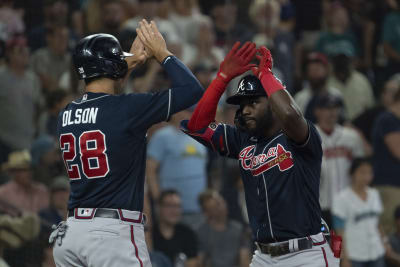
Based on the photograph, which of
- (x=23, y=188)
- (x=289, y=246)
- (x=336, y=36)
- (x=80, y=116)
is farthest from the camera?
(x=336, y=36)

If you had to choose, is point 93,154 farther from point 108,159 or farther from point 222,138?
point 222,138

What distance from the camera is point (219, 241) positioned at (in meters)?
9.20

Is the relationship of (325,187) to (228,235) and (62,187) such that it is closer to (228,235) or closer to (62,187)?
(228,235)

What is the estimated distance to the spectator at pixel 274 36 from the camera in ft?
33.1

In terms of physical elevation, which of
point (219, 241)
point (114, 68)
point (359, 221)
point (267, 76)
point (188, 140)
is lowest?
point (219, 241)

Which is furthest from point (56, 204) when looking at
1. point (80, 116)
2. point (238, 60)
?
point (238, 60)

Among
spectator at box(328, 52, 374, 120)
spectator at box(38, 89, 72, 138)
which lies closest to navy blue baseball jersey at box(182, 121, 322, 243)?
spectator at box(38, 89, 72, 138)

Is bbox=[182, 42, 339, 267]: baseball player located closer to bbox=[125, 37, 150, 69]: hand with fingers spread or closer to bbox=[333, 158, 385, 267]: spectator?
bbox=[125, 37, 150, 69]: hand with fingers spread

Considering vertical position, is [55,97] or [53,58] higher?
[53,58]

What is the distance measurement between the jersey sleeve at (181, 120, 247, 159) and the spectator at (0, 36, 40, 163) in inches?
162

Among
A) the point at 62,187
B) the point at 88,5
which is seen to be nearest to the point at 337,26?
the point at 88,5

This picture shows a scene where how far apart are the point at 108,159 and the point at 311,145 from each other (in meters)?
1.11

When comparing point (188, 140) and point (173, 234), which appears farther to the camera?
point (188, 140)

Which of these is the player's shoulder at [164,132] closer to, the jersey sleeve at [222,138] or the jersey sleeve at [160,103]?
the jersey sleeve at [222,138]
